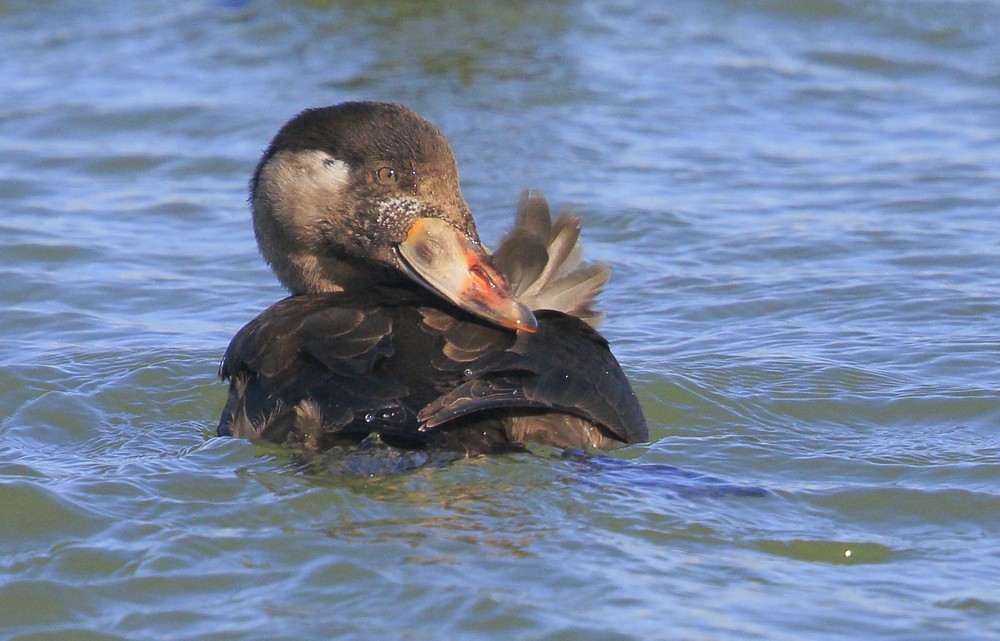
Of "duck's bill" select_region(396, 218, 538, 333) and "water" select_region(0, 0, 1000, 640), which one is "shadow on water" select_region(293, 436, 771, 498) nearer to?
"water" select_region(0, 0, 1000, 640)

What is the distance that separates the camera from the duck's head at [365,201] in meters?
4.95

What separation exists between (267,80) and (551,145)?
2.46 meters

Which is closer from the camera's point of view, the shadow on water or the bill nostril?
the shadow on water

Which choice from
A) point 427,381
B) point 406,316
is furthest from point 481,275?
point 427,381

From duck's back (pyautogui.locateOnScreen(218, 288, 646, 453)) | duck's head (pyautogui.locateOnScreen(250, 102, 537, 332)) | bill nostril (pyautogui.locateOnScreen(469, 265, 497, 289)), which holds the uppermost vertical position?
duck's head (pyautogui.locateOnScreen(250, 102, 537, 332))

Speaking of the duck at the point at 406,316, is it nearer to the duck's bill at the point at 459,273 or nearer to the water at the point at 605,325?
the duck's bill at the point at 459,273

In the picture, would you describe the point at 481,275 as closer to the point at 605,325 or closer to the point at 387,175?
the point at 387,175

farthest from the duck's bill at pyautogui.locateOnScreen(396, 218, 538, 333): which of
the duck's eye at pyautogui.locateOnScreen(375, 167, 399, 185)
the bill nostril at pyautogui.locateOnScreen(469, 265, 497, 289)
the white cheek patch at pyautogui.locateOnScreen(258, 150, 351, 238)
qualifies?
the white cheek patch at pyautogui.locateOnScreen(258, 150, 351, 238)

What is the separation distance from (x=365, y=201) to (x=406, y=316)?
0.60m

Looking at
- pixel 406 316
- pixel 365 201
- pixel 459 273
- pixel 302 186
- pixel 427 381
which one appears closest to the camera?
pixel 427 381

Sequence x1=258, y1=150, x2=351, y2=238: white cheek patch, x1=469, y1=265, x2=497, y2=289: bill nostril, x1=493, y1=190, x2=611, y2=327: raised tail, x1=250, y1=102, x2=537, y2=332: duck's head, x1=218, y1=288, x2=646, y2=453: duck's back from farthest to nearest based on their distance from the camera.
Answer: x1=258, y1=150, x2=351, y2=238: white cheek patch → x1=250, y1=102, x2=537, y2=332: duck's head → x1=493, y1=190, x2=611, y2=327: raised tail → x1=469, y1=265, x2=497, y2=289: bill nostril → x1=218, y1=288, x2=646, y2=453: duck's back

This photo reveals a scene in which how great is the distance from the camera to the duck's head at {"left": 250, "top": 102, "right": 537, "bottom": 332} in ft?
16.3

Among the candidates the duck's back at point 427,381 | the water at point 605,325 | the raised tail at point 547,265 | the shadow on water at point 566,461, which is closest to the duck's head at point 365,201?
the raised tail at point 547,265

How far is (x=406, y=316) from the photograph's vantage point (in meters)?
4.58
